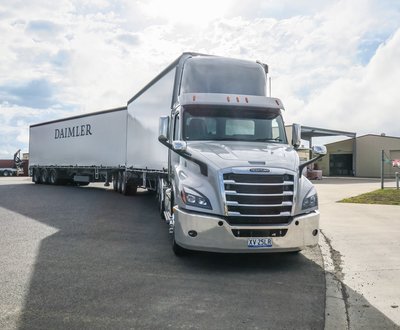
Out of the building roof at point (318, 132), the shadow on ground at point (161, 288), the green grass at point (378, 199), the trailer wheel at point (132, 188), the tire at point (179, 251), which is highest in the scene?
the building roof at point (318, 132)

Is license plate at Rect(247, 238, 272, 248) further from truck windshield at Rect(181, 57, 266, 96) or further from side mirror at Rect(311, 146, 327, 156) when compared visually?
truck windshield at Rect(181, 57, 266, 96)

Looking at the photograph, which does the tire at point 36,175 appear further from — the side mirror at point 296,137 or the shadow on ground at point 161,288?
the side mirror at point 296,137

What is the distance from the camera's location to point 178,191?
6.73m

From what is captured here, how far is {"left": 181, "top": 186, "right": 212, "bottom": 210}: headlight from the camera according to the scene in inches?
245

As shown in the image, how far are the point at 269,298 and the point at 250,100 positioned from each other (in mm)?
4076

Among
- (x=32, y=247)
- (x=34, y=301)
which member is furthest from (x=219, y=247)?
(x=32, y=247)

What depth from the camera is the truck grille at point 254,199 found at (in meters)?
6.17

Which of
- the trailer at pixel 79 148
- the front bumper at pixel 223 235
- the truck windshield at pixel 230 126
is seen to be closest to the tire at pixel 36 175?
the trailer at pixel 79 148

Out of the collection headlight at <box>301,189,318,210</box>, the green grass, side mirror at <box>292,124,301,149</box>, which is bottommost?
the green grass

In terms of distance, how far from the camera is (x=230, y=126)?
25.4 ft

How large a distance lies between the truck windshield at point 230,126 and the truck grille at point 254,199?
1.54m

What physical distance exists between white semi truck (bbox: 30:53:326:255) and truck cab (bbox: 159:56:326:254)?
0.01m

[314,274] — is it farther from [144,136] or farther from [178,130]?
[144,136]

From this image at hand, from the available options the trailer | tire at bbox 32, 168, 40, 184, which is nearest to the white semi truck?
the trailer
